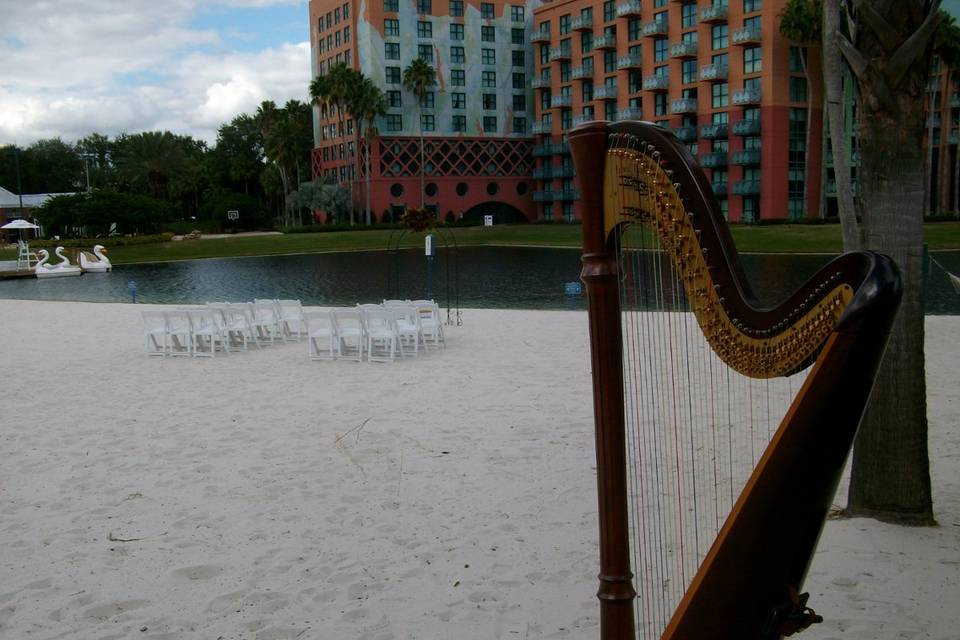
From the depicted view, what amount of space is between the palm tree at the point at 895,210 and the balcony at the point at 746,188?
53827 millimetres

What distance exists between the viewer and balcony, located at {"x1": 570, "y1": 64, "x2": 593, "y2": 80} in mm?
67938

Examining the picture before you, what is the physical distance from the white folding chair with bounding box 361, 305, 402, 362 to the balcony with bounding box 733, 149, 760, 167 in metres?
47.9

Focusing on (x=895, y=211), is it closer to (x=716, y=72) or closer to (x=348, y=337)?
(x=348, y=337)

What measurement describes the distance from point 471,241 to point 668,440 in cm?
5213

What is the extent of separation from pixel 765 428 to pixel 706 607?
5.26 m

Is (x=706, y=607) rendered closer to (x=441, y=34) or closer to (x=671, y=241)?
(x=671, y=241)

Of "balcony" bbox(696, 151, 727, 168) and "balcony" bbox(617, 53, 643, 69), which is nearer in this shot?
"balcony" bbox(696, 151, 727, 168)

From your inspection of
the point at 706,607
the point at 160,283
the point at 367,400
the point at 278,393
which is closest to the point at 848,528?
the point at 706,607

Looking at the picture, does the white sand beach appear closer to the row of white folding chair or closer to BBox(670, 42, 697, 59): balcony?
the row of white folding chair

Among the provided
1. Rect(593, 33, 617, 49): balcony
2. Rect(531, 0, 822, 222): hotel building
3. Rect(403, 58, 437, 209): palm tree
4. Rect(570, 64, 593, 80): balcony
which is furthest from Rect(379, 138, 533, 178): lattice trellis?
Rect(593, 33, 617, 49): balcony

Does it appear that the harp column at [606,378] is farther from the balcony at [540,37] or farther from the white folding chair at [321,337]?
the balcony at [540,37]

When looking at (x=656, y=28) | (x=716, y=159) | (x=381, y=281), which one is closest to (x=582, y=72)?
(x=656, y=28)

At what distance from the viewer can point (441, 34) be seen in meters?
72.4

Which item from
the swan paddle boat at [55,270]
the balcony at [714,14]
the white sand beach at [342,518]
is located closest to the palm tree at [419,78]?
the balcony at [714,14]
